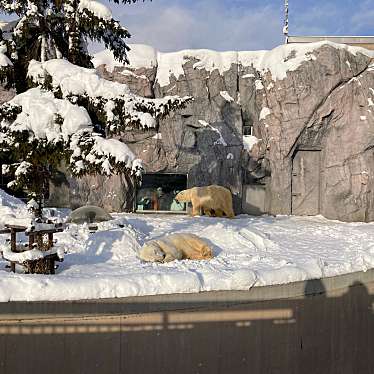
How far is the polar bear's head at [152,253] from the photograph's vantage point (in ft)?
25.7

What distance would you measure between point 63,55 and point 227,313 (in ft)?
19.7

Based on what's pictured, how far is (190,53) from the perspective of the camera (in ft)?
62.8

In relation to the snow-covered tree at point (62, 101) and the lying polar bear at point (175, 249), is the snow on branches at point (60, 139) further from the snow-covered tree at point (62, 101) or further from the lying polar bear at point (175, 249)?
the lying polar bear at point (175, 249)

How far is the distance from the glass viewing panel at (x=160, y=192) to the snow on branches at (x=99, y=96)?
11.2 m

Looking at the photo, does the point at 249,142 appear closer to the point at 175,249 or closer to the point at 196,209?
the point at 196,209

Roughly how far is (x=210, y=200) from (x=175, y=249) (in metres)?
7.25

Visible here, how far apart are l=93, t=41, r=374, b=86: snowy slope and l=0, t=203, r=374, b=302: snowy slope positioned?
8237 mm

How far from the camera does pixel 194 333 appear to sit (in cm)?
623

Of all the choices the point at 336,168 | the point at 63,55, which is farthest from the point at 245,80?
the point at 63,55

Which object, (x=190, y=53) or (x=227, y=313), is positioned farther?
(x=190, y=53)

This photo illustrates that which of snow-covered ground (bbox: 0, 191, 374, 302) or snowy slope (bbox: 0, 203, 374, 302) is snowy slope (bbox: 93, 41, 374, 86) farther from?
snowy slope (bbox: 0, 203, 374, 302)

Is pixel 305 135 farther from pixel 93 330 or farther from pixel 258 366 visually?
pixel 93 330

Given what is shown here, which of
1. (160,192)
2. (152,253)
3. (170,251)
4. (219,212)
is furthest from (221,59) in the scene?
(152,253)

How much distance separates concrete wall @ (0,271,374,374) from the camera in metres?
5.55
